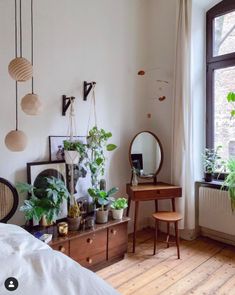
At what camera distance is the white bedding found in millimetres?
890

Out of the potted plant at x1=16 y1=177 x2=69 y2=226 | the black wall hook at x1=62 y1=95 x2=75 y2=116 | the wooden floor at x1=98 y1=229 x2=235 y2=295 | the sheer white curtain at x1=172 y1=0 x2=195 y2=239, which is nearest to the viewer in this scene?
the potted plant at x1=16 y1=177 x2=69 y2=226

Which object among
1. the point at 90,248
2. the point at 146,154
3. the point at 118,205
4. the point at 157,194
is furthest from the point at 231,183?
the point at 90,248

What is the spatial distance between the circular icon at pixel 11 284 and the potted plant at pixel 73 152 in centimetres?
136

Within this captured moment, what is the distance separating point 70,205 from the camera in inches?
91.4

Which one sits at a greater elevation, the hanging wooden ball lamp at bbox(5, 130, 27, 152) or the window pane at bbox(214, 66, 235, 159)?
the window pane at bbox(214, 66, 235, 159)

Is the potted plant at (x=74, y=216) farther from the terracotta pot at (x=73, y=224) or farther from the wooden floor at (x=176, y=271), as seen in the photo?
the wooden floor at (x=176, y=271)

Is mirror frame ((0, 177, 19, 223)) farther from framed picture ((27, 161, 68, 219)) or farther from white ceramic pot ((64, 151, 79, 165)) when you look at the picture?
→ white ceramic pot ((64, 151, 79, 165))

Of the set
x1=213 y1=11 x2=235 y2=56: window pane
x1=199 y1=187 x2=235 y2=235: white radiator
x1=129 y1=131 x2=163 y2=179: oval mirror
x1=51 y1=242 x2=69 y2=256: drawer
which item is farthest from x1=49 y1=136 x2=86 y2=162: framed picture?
x1=213 y1=11 x2=235 y2=56: window pane

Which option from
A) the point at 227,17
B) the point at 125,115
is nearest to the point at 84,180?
the point at 125,115

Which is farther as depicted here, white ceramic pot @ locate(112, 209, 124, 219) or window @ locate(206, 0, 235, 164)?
window @ locate(206, 0, 235, 164)

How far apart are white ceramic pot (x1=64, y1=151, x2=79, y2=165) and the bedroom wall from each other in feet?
0.70

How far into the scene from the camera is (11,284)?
913mm

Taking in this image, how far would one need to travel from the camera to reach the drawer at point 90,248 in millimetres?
2086

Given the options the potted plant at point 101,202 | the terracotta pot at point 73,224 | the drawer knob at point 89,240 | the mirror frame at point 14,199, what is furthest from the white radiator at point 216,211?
the mirror frame at point 14,199
